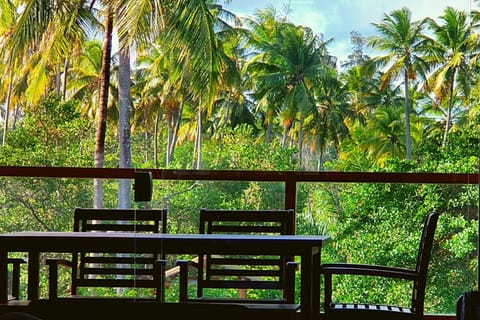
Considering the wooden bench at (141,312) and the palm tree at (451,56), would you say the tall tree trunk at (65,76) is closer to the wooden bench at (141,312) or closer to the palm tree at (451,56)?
the palm tree at (451,56)

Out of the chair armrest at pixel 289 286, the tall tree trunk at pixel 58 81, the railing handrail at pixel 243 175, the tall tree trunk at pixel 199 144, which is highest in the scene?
the tall tree trunk at pixel 58 81

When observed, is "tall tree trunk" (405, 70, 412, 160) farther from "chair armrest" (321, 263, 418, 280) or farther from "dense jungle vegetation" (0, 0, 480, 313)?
"chair armrest" (321, 263, 418, 280)

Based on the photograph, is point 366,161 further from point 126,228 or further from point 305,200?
point 126,228

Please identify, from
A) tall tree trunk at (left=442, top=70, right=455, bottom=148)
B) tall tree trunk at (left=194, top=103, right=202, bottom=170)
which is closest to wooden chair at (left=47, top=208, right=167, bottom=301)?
tall tree trunk at (left=194, top=103, right=202, bottom=170)

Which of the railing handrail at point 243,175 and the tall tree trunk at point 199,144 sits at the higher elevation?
the tall tree trunk at point 199,144

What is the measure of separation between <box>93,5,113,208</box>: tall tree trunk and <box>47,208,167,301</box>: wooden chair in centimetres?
12

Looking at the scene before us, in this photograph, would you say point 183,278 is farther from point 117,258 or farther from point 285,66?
point 285,66

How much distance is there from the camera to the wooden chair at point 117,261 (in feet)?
12.3

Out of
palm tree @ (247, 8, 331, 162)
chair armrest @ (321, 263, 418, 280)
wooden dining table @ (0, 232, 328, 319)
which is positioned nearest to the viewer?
wooden dining table @ (0, 232, 328, 319)

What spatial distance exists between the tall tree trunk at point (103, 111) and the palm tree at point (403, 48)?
1.54 m

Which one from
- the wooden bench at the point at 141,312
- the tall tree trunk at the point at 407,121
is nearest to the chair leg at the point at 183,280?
the wooden bench at the point at 141,312

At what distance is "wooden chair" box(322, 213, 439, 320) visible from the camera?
3.43 meters

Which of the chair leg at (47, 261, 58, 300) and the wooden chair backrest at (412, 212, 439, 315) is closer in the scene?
the wooden chair backrest at (412, 212, 439, 315)

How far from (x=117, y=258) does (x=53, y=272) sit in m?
0.33
